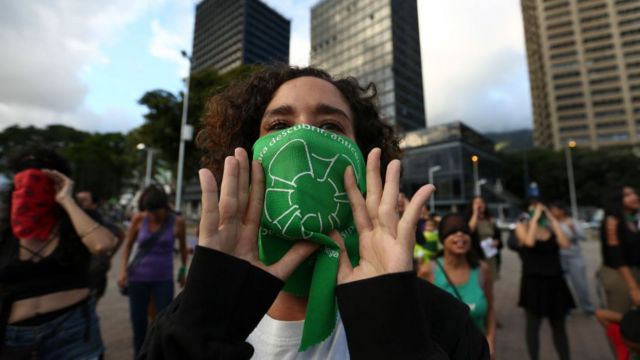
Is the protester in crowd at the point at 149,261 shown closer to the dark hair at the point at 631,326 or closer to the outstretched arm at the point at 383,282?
the outstretched arm at the point at 383,282

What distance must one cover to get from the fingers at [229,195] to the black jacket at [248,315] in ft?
0.39

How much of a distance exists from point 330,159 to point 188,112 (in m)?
14.5

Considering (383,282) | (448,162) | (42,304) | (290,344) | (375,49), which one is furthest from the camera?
(448,162)

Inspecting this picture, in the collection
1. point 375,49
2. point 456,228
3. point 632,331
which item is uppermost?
point 375,49

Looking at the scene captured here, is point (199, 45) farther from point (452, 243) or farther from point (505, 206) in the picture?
point (505, 206)

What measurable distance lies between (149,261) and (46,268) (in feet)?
5.30

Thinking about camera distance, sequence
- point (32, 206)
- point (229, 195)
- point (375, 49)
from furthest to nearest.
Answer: point (375, 49), point (32, 206), point (229, 195)

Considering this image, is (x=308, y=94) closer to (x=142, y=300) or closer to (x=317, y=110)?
(x=317, y=110)

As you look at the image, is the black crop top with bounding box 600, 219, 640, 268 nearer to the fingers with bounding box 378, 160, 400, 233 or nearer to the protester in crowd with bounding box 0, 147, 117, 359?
the fingers with bounding box 378, 160, 400, 233

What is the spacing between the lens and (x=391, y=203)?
0.97 meters

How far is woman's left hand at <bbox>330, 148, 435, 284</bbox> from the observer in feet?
2.95

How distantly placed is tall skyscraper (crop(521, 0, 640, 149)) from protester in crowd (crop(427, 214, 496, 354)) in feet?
177

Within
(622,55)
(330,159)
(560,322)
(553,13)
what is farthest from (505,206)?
(330,159)

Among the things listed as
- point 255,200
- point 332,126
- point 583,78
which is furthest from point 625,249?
point 583,78
